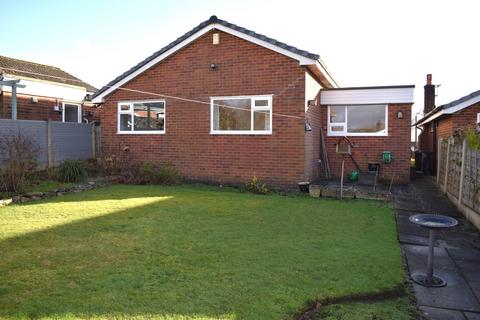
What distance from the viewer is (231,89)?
1238 cm

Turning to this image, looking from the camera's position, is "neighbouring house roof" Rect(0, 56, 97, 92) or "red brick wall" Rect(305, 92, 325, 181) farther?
"neighbouring house roof" Rect(0, 56, 97, 92)

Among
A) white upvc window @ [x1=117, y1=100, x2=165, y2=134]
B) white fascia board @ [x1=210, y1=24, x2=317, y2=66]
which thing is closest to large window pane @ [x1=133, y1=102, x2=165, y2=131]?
white upvc window @ [x1=117, y1=100, x2=165, y2=134]

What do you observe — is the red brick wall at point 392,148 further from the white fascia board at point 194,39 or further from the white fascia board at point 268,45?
the white fascia board at point 194,39

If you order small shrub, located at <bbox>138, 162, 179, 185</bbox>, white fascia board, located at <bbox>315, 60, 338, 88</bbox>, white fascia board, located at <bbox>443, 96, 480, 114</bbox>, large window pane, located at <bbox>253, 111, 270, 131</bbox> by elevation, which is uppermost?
white fascia board, located at <bbox>315, 60, 338, 88</bbox>

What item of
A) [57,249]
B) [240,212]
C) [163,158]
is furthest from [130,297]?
[163,158]

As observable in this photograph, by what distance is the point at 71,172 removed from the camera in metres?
11.8

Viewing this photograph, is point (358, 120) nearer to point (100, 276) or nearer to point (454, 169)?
point (454, 169)

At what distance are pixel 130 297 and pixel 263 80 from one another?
29.9 feet

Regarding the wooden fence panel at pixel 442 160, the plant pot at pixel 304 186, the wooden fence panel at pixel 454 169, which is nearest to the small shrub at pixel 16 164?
the plant pot at pixel 304 186

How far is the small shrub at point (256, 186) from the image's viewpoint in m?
11.2

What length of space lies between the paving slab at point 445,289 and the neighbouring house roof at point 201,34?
7.00 meters

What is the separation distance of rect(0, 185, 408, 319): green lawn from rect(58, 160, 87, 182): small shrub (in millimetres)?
3268

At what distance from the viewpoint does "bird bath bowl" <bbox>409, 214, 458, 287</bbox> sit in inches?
179

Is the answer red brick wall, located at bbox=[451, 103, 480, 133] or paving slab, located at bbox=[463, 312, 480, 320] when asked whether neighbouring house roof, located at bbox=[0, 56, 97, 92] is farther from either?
paving slab, located at bbox=[463, 312, 480, 320]
